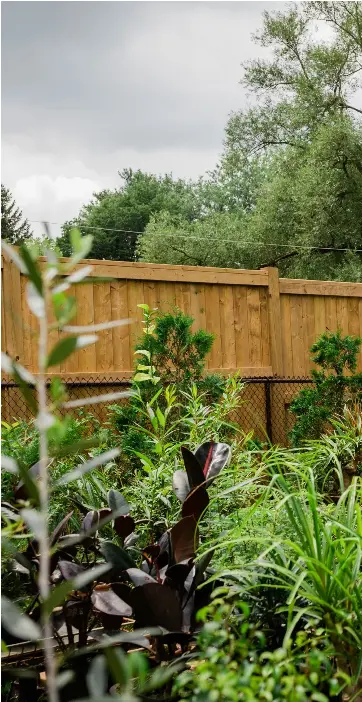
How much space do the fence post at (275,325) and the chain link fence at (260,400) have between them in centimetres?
17

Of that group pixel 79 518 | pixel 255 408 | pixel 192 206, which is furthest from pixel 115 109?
pixel 79 518

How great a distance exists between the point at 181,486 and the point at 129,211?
27814 millimetres

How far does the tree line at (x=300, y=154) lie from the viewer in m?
13.8

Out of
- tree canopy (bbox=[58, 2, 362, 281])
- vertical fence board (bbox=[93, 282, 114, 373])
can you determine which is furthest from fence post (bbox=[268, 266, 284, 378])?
tree canopy (bbox=[58, 2, 362, 281])

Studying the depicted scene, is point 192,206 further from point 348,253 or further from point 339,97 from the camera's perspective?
point 348,253

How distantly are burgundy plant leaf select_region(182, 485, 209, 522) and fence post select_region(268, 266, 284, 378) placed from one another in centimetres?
470

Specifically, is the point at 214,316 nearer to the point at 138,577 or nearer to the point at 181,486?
the point at 181,486

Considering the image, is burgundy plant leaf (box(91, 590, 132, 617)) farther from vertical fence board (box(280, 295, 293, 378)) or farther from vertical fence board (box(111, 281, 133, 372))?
vertical fence board (box(280, 295, 293, 378))

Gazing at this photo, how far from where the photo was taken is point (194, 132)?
2133 cm

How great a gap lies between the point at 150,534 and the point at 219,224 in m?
14.7

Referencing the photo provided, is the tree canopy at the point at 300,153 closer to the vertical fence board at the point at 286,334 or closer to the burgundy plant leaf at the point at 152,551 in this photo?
the vertical fence board at the point at 286,334

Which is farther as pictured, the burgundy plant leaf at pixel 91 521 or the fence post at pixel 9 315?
the fence post at pixel 9 315

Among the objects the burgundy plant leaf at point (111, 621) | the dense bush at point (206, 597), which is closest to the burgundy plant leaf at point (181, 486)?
the dense bush at point (206, 597)

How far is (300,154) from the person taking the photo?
15656mm
